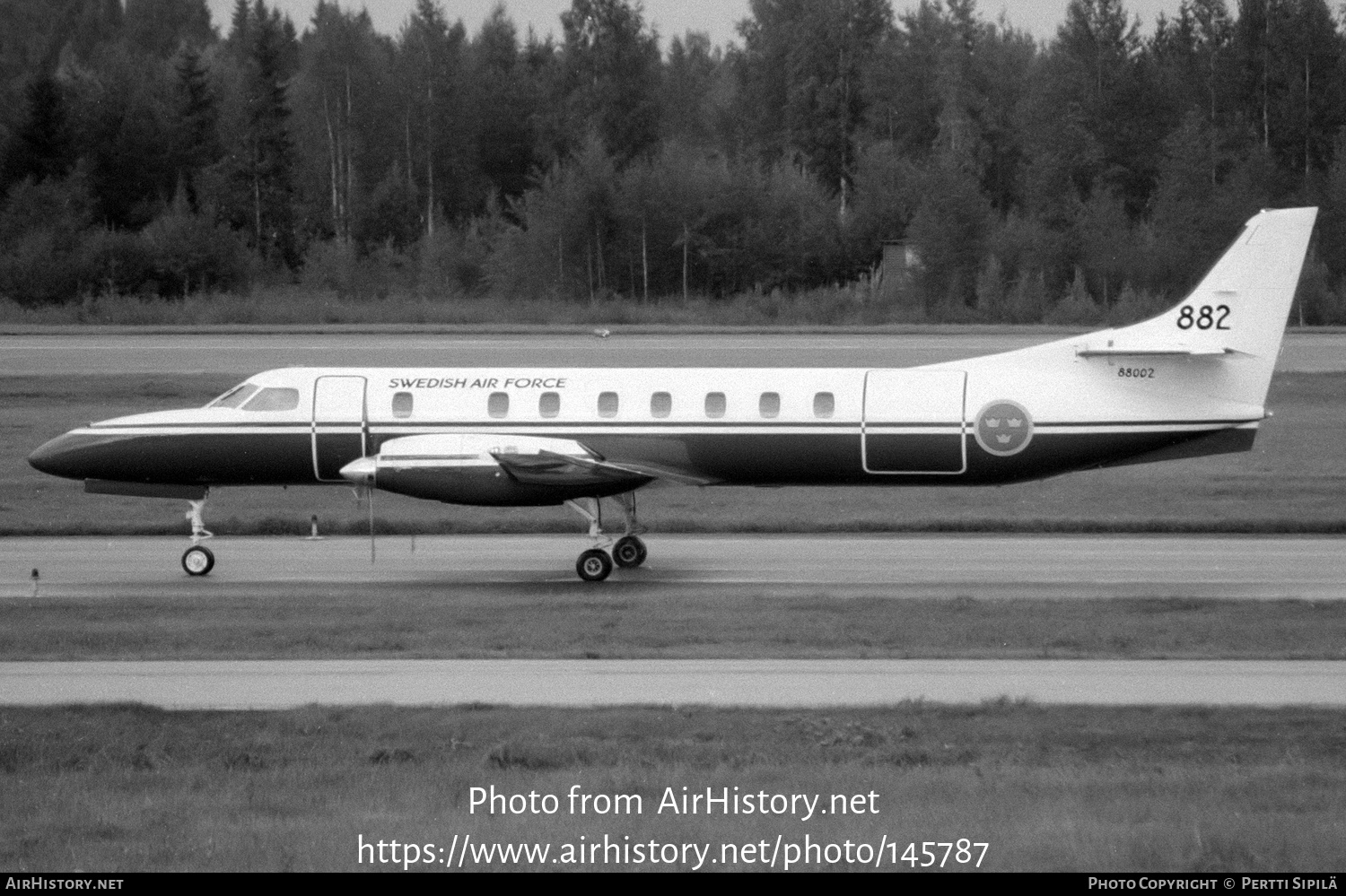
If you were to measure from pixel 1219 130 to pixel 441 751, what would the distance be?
2744 inches

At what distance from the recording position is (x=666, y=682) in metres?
14.5

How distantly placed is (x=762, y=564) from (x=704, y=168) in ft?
184

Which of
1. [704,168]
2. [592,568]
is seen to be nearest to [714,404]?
[592,568]

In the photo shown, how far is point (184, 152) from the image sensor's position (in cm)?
8612

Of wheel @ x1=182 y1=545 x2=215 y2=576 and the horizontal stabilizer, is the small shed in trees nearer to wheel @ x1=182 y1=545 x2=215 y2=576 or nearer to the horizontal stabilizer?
the horizontal stabilizer

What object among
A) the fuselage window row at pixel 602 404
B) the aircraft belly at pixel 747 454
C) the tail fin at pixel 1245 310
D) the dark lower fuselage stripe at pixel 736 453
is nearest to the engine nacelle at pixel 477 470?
the aircraft belly at pixel 747 454

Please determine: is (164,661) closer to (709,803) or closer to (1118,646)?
(709,803)

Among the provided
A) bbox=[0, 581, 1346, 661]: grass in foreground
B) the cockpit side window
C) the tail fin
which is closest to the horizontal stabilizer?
the tail fin

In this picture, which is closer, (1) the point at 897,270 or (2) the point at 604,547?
(2) the point at 604,547

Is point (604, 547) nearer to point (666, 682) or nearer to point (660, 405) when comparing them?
point (660, 405)

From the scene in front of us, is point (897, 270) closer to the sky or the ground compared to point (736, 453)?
closer to the sky

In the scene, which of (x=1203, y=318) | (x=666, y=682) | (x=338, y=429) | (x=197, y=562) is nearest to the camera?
(x=666, y=682)

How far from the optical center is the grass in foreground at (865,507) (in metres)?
27.0
